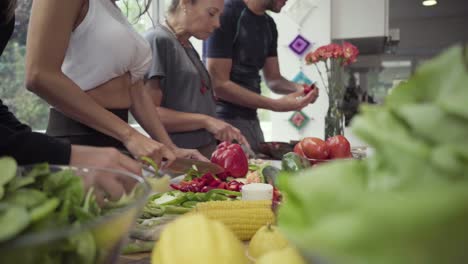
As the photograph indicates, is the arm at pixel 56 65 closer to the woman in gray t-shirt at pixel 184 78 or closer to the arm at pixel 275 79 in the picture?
the woman in gray t-shirt at pixel 184 78

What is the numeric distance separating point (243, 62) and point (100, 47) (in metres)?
0.91

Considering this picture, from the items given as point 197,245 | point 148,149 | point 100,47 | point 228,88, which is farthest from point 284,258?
point 228,88

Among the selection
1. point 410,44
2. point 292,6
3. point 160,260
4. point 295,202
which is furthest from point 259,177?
point 410,44

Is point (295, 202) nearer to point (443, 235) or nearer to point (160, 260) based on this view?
point (443, 235)

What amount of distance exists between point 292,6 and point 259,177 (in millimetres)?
2337

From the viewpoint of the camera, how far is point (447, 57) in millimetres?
216

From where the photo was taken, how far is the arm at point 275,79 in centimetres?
220

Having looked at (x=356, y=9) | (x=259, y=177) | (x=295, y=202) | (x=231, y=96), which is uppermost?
(x=356, y=9)

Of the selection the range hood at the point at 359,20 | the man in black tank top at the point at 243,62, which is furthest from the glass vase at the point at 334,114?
the range hood at the point at 359,20

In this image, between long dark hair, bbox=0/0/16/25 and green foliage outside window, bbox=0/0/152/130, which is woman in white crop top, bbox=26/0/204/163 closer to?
long dark hair, bbox=0/0/16/25

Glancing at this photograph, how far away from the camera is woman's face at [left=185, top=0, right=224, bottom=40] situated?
1554 millimetres

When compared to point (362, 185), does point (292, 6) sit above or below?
above

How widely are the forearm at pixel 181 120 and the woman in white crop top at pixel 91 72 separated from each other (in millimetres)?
150

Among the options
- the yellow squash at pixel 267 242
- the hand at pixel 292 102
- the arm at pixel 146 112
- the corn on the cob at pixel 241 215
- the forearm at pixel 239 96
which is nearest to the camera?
the yellow squash at pixel 267 242
